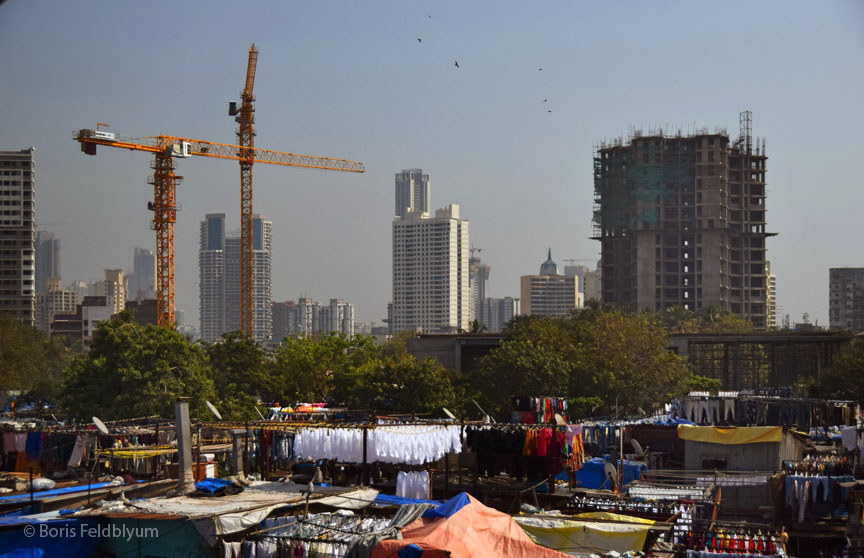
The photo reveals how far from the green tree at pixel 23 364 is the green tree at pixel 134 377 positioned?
23723 mm

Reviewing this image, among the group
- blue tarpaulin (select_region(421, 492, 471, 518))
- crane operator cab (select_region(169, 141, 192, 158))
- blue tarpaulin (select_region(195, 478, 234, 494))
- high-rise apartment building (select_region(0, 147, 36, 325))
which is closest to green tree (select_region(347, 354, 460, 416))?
blue tarpaulin (select_region(195, 478, 234, 494))

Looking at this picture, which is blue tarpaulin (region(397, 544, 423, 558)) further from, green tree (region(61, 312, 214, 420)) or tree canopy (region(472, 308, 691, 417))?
tree canopy (region(472, 308, 691, 417))

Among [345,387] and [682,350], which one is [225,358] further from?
[682,350]

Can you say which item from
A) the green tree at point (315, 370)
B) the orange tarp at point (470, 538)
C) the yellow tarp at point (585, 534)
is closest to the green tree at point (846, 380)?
the green tree at point (315, 370)

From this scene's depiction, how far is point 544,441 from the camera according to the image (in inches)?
748

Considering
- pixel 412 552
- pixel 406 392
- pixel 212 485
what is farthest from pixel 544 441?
pixel 406 392

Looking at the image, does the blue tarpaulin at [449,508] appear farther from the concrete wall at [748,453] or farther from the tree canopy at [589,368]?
the tree canopy at [589,368]

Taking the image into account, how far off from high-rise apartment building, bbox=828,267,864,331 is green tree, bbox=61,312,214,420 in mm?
123890

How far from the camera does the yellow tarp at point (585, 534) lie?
42.2 ft

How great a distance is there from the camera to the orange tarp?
11.6m

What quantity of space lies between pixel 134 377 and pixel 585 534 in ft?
84.5

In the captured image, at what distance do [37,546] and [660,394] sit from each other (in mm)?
36621

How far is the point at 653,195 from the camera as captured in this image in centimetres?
10575

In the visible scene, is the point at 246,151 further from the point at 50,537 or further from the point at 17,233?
the point at 50,537
